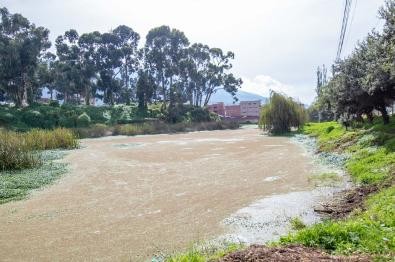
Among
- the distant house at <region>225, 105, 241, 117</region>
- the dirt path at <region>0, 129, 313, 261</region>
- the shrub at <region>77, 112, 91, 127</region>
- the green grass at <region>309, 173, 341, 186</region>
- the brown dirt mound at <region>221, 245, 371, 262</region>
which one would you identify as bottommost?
the dirt path at <region>0, 129, 313, 261</region>

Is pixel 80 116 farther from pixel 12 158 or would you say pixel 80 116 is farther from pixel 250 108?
pixel 250 108

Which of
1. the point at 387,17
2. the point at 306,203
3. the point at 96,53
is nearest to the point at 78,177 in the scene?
the point at 306,203

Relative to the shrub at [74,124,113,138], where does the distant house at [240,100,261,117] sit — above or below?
above

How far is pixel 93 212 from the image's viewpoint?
33.7ft

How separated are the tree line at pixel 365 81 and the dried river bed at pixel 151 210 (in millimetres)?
4147

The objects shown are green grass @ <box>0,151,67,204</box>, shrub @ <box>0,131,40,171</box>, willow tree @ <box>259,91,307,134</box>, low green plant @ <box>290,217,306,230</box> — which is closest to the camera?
low green plant @ <box>290,217,306,230</box>

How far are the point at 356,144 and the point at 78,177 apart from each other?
11434mm

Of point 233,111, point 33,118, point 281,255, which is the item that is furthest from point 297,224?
point 233,111

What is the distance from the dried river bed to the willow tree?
2179 centimetres

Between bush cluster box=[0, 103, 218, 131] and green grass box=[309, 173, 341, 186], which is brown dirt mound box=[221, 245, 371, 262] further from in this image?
bush cluster box=[0, 103, 218, 131]

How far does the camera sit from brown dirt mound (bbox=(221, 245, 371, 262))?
473 centimetres

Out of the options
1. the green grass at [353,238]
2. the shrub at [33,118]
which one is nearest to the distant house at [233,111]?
the shrub at [33,118]

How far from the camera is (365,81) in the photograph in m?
17.3

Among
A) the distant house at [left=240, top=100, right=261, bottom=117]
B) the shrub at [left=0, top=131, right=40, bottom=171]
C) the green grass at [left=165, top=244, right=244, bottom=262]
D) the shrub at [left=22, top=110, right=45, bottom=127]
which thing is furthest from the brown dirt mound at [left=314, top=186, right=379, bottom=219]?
the distant house at [left=240, top=100, right=261, bottom=117]
